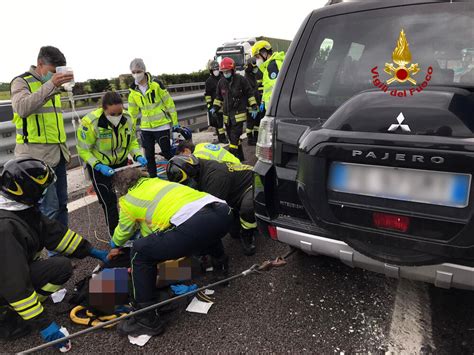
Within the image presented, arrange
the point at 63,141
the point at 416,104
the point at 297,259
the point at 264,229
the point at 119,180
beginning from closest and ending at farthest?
the point at 416,104 < the point at 264,229 < the point at 119,180 < the point at 297,259 < the point at 63,141

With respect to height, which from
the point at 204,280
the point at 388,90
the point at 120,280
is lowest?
the point at 204,280

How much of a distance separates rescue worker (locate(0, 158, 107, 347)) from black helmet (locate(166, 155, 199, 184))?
0.97m

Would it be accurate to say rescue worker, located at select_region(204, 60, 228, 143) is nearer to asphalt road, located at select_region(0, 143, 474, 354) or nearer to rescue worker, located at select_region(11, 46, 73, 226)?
rescue worker, located at select_region(11, 46, 73, 226)

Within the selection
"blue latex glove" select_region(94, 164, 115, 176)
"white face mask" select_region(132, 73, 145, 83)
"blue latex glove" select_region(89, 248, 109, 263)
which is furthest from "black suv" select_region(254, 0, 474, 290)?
"white face mask" select_region(132, 73, 145, 83)

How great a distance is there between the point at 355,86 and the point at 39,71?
268 cm

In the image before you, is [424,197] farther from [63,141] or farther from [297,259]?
[63,141]

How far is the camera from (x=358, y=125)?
5.60 feet

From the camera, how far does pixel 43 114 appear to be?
326 cm

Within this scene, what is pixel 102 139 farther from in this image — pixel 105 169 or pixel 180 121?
pixel 180 121

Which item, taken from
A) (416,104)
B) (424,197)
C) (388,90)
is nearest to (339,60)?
(388,90)

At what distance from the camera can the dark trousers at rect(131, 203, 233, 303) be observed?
2420 mm

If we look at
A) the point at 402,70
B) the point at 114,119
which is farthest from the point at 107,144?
the point at 402,70

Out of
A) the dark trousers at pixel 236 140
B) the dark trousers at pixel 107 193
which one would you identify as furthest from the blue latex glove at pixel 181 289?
the dark trousers at pixel 236 140

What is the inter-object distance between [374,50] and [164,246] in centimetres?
174
